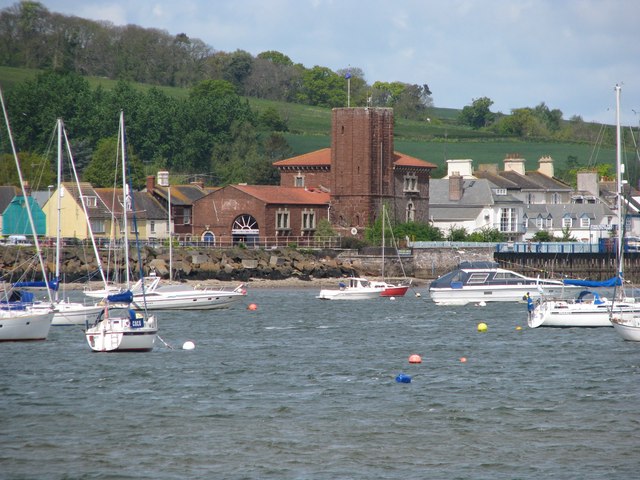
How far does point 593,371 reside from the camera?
46.2 m

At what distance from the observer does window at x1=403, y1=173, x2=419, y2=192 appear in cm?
12900

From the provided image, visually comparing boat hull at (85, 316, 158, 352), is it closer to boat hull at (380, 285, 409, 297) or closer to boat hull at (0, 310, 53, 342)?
boat hull at (0, 310, 53, 342)

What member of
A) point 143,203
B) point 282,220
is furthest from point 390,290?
point 143,203

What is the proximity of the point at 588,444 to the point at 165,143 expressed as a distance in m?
141

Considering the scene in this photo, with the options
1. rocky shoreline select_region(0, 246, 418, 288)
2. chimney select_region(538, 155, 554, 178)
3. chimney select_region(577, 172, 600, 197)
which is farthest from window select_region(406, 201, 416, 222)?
chimney select_region(538, 155, 554, 178)

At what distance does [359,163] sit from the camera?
12425 cm

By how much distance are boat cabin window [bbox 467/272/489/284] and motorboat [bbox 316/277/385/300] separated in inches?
354

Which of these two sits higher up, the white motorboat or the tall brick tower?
the tall brick tower

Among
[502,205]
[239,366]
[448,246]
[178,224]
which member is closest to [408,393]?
[239,366]

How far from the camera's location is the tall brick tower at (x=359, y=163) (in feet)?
406

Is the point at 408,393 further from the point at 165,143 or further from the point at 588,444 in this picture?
the point at 165,143

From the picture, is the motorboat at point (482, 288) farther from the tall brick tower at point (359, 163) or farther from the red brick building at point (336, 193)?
the tall brick tower at point (359, 163)

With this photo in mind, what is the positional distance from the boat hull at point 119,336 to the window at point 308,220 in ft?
241

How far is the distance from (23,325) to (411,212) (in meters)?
80.8
